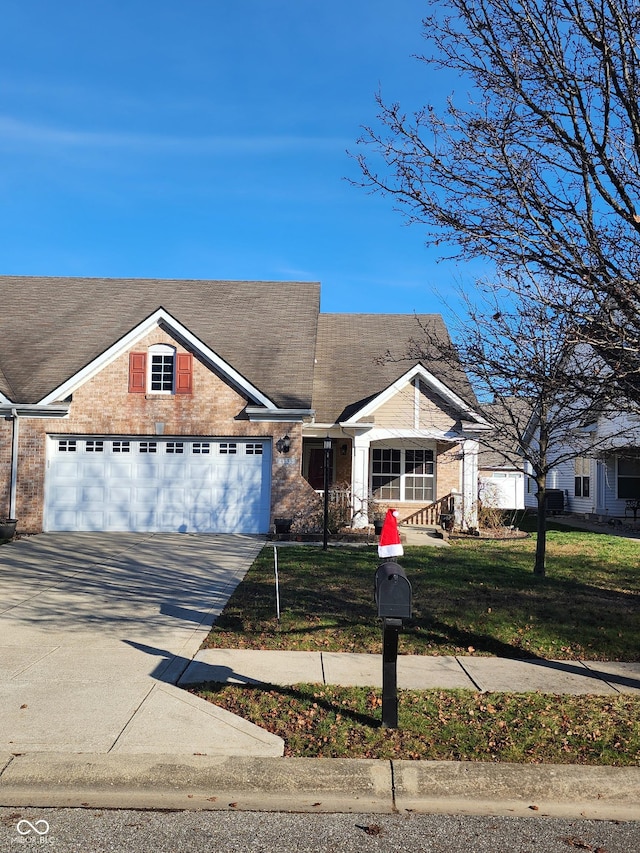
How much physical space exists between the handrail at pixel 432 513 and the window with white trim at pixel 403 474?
870 mm

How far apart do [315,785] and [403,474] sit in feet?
56.3

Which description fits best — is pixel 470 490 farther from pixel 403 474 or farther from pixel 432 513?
pixel 403 474

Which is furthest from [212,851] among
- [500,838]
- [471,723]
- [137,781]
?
[471,723]

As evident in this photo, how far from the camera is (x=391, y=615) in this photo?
5418mm

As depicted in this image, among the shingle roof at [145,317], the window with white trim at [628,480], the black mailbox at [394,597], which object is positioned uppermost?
the shingle roof at [145,317]

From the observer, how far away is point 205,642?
7.99 m

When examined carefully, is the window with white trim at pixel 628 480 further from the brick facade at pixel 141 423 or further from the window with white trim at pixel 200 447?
the window with white trim at pixel 200 447

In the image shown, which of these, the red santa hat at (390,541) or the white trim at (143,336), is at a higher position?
the white trim at (143,336)

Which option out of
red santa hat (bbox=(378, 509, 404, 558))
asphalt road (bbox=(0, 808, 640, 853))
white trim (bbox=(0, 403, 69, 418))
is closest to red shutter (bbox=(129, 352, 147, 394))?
white trim (bbox=(0, 403, 69, 418))

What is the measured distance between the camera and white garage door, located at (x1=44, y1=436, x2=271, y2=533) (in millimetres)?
18828

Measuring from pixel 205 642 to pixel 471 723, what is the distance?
332 centimetres

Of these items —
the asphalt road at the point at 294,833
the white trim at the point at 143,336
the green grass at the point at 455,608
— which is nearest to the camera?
the asphalt road at the point at 294,833

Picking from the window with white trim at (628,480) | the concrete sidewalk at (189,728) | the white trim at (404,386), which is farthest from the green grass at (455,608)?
the window with white trim at (628,480)

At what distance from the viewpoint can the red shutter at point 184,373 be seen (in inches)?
757
